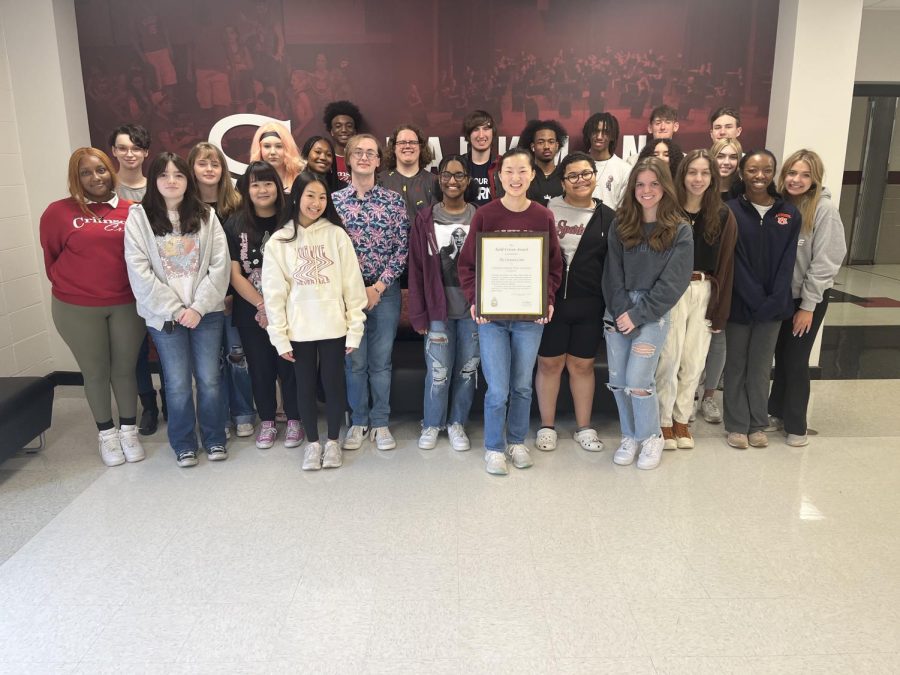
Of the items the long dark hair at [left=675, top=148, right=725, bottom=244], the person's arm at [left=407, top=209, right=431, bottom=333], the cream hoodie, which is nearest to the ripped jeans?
the long dark hair at [left=675, top=148, right=725, bottom=244]

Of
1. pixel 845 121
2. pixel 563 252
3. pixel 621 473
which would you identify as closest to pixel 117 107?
pixel 563 252

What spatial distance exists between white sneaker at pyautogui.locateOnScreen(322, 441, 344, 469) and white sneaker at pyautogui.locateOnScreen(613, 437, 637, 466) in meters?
1.51

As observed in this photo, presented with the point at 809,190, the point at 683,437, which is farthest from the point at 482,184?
the point at 683,437

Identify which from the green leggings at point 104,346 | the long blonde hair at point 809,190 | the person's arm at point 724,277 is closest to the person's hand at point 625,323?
the person's arm at point 724,277

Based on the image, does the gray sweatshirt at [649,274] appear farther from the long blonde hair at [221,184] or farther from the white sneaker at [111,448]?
the white sneaker at [111,448]

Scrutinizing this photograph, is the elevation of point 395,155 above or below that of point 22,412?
above

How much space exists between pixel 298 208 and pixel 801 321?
2823mm

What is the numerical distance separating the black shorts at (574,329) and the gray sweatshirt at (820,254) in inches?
45.4

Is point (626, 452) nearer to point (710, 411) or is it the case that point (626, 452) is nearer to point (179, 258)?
point (710, 411)

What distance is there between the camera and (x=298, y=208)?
338 centimetres

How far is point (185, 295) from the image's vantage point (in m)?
3.47

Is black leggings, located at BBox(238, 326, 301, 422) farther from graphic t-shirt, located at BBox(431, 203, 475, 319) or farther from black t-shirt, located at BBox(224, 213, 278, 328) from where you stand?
graphic t-shirt, located at BBox(431, 203, 475, 319)

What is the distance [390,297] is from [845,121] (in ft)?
11.8

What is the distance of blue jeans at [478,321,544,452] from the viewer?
136 inches
